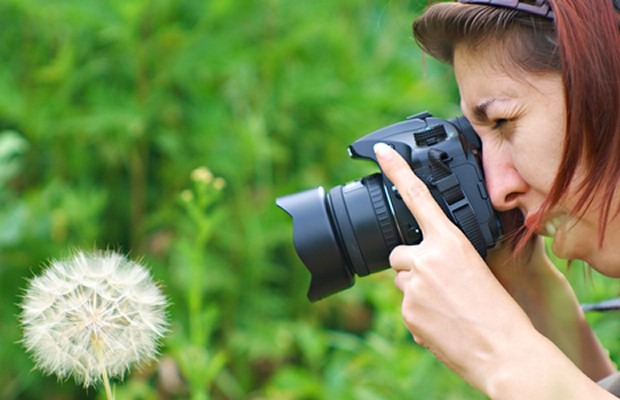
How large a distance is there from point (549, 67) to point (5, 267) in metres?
1.35

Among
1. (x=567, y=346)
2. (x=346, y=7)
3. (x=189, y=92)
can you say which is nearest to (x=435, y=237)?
(x=567, y=346)

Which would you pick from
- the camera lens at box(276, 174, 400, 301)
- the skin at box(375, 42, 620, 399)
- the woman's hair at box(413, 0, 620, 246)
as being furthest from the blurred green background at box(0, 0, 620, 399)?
the woman's hair at box(413, 0, 620, 246)

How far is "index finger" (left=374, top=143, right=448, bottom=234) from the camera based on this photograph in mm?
1073

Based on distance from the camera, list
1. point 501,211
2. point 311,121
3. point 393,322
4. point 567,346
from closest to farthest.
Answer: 1. point 501,211
2. point 567,346
3. point 393,322
4. point 311,121

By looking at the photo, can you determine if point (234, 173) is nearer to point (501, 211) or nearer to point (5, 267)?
point (5, 267)

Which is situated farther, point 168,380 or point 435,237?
point 168,380

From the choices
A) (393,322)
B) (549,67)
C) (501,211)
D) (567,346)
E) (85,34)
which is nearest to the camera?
(549,67)

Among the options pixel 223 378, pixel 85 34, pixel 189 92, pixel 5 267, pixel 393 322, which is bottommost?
pixel 223 378

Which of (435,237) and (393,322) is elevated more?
(435,237)

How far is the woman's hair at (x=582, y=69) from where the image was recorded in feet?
3.14

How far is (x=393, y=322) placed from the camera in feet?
5.31

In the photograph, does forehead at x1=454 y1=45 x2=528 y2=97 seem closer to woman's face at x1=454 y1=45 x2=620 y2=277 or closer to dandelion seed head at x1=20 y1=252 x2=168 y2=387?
woman's face at x1=454 y1=45 x2=620 y2=277

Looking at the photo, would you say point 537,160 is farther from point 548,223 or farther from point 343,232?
point 343,232

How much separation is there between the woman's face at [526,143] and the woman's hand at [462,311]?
97 millimetres
